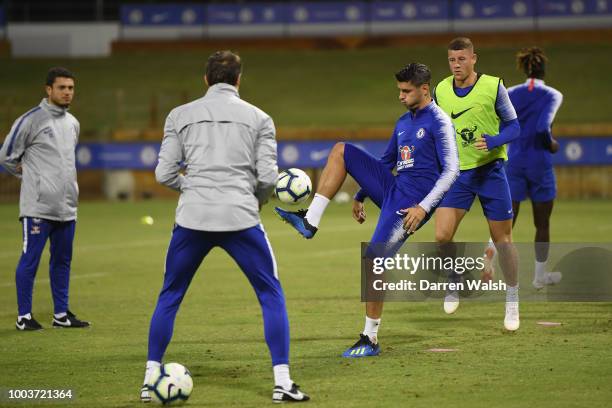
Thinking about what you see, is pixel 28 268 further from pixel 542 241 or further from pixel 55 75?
pixel 542 241

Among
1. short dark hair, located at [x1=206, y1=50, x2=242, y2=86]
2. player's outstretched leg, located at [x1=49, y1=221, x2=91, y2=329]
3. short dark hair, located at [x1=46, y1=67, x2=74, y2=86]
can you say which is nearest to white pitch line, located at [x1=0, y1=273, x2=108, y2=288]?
player's outstretched leg, located at [x1=49, y1=221, x2=91, y2=329]

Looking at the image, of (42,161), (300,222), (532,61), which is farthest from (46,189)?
(532,61)

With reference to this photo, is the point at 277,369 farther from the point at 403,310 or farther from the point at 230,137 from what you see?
the point at 403,310

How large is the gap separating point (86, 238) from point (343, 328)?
32.4ft

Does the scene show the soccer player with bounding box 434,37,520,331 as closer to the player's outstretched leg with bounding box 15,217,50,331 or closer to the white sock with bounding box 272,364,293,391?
the white sock with bounding box 272,364,293,391

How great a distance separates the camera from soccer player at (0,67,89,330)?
9.53 metres

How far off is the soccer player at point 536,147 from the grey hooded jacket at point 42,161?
15.2ft

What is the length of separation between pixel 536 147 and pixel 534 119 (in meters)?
0.31

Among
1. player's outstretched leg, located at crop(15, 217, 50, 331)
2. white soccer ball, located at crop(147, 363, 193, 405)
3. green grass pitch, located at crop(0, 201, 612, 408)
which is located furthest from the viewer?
player's outstretched leg, located at crop(15, 217, 50, 331)

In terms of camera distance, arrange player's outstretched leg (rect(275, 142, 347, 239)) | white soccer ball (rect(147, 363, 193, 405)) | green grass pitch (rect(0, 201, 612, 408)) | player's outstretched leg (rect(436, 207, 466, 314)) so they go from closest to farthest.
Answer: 1. white soccer ball (rect(147, 363, 193, 405))
2. green grass pitch (rect(0, 201, 612, 408))
3. player's outstretched leg (rect(275, 142, 347, 239))
4. player's outstretched leg (rect(436, 207, 466, 314))

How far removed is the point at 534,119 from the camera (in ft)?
37.4

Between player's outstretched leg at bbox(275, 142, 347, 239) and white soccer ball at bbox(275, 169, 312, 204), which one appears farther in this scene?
player's outstretched leg at bbox(275, 142, 347, 239)

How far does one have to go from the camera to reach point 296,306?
1074 cm

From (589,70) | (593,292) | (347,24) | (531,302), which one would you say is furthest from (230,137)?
(347,24)
